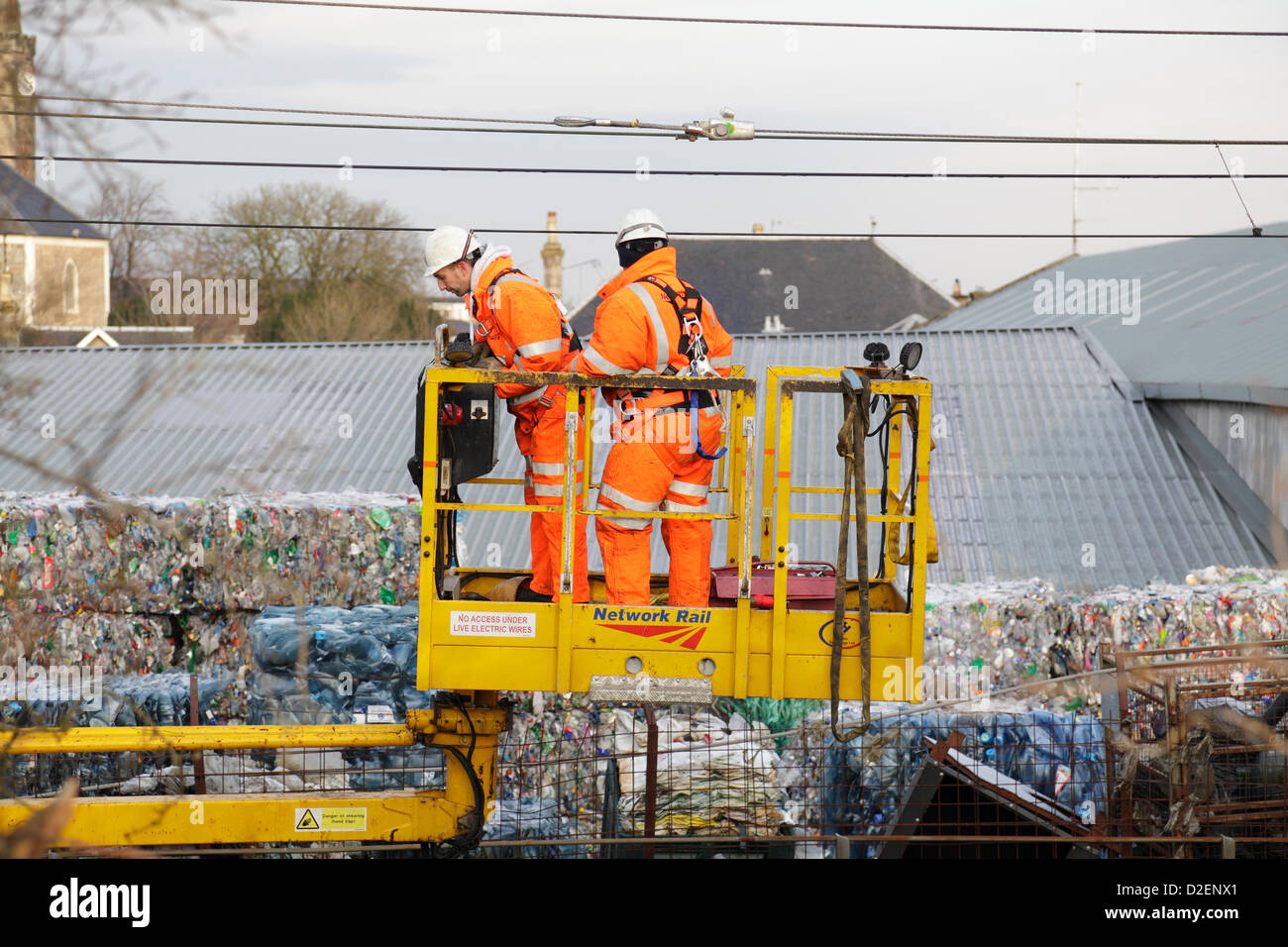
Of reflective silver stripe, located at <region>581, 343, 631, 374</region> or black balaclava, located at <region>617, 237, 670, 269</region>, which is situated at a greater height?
black balaclava, located at <region>617, 237, 670, 269</region>

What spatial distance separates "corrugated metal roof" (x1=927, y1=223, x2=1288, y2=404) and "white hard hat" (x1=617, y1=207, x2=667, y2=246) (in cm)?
897

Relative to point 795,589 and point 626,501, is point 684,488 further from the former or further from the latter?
point 795,589

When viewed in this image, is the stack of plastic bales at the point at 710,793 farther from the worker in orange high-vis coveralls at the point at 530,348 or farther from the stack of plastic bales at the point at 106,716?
the stack of plastic bales at the point at 106,716

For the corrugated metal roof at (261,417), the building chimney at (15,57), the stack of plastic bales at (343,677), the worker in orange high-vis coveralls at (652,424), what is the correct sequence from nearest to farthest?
the building chimney at (15,57) < the worker in orange high-vis coveralls at (652,424) < the stack of plastic bales at (343,677) < the corrugated metal roof at (261,417)

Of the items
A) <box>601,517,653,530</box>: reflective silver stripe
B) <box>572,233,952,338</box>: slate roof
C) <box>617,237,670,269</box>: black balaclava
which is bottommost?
<box>601,517,653,530</box>: reflective silver stripe

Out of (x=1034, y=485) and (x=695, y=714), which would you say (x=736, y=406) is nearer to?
(x=695, y=714)

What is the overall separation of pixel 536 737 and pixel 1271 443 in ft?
30.3

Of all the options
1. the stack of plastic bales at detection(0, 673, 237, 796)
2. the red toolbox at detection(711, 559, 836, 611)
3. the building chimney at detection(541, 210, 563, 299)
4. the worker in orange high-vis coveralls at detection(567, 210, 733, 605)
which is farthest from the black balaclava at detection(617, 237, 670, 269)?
the building chimney at detection(541, 210, 563, 299)

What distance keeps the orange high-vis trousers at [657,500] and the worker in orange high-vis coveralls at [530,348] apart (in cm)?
19

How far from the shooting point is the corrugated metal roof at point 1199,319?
47.9ft

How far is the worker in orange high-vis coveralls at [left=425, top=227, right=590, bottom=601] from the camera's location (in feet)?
19.4

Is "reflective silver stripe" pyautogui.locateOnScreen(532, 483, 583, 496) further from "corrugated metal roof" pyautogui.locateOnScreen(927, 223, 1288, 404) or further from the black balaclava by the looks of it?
"corrugated metal roof" pyautogui.locateOnScreen(927, 223, 1288, 404)

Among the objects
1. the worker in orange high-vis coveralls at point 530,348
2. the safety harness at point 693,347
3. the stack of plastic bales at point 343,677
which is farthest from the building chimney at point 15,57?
the stack of plastic bales at point 343,677

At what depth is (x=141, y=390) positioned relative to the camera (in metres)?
3.56
